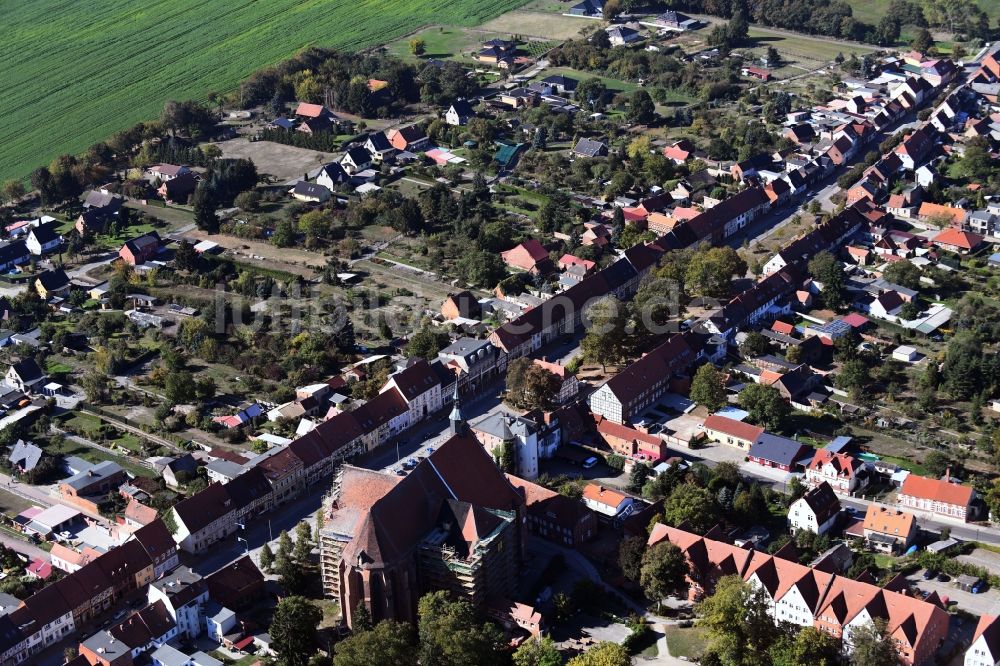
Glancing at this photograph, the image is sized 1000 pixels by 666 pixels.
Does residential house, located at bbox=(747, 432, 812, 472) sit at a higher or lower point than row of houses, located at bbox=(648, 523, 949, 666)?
lower

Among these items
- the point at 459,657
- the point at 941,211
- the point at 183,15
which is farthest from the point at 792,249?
the point at 183,15

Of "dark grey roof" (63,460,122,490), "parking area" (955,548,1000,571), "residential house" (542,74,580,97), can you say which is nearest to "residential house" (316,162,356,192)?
"residential house" (542,74,580,97)

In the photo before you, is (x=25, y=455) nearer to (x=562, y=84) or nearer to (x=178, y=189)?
(x=178, y=189)

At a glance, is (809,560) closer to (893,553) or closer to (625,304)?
(893,553)

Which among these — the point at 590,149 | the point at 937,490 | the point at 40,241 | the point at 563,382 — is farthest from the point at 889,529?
the point at 40,241

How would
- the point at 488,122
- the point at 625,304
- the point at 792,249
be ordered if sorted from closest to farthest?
the point at 625,304, the point at 792,249, the point at 488,122

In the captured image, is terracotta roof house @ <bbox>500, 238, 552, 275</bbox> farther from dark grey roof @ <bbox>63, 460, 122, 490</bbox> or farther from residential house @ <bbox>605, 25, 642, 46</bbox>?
residential house @ <bbox>605, 25, 642, 46</bbox>
